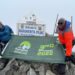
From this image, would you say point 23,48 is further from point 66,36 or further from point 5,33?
point 66,36

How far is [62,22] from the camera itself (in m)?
15.4

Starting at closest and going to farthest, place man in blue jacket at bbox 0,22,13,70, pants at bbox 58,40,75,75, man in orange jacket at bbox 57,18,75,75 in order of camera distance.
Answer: man in orange jacket at bbox 57,18,75,75 < pants at bbox 58,40,75,75 < man in blue jacket at bbox 0,22,13,70

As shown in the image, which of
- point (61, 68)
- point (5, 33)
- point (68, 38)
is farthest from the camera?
point (5, 33)

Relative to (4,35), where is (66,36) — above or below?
above

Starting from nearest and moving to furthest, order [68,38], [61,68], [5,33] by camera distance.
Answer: [68,38] < [61,68] < [5,33]

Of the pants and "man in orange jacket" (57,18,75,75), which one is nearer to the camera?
"man in orange jacket" (57,18,75,75)

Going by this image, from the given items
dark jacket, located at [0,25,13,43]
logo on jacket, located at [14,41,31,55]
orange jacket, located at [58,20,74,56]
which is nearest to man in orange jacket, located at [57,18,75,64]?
orange jacket, located at [58,20,74,56]

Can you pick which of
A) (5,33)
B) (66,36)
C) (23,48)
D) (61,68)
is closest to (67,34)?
(66,36)

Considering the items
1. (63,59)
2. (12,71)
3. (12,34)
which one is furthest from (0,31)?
(63,59)

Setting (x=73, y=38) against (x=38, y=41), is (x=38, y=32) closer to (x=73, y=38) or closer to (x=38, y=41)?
(x=38, y=41)

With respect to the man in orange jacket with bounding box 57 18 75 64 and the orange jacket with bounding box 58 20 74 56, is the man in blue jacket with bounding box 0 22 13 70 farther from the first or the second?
the orange jacket with bounding box 58 20 74 56

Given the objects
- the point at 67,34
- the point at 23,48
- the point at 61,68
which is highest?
the point at 67,34

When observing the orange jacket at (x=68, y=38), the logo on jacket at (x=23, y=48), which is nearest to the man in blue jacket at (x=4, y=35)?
the logo on jacket at (x=23, y=48)

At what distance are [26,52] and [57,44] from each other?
46.9 inches
